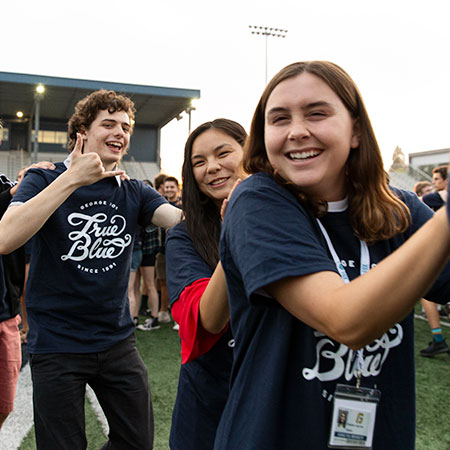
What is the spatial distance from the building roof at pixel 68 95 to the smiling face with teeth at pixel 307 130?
20.9 meters

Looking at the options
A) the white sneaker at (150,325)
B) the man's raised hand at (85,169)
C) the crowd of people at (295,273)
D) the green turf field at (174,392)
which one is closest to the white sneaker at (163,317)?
the white sneaker at (150,325)

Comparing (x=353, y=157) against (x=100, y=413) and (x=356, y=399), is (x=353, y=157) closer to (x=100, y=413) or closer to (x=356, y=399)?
(x=356, y=399)

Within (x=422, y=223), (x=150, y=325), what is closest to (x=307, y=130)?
(x=422, y=223)

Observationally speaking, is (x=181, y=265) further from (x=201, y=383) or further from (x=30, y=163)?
(x=30, y=163)

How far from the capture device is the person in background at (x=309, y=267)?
0.97 meters

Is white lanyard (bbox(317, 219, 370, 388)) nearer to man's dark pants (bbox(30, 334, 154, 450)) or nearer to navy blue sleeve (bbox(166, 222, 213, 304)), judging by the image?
navy blue sleeve (bbox(166, 222, 213, 304))

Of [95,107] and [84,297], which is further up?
[95,107]

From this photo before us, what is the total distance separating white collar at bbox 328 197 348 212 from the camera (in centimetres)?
121

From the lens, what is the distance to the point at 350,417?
3.58ft

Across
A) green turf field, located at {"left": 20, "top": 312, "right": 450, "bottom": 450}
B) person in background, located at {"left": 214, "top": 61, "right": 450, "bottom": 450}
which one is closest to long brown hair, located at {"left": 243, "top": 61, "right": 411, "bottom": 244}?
person in background, located at {"left": 214, "top": 61, "right": 450, "bottom": 450}

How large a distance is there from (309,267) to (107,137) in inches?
78.7

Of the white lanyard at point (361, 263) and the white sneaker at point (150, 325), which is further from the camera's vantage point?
the white sneaker at point (150, 325)

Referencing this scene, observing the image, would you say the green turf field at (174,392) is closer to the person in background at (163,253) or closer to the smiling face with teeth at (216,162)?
the person in background at (163,253)

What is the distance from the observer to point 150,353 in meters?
5.34
